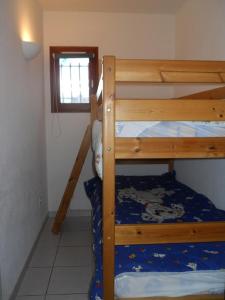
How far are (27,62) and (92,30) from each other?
3.77ft

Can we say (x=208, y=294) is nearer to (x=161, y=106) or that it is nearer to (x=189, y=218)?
(x=189, y=218)

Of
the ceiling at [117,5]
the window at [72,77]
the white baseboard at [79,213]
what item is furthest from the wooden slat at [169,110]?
the white baseboard at [79,213]

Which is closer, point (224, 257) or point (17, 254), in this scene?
point (224, 257)

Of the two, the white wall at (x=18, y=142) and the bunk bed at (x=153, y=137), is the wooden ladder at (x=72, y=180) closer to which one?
the white wall at (x=18, y=142)

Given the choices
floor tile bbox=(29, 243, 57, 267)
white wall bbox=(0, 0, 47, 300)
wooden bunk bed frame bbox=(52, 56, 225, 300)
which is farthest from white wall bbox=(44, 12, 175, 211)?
wooden bunk bed frame bbox=(52, 56, 225, 300)

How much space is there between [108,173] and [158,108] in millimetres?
367

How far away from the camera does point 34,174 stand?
2.85 meters

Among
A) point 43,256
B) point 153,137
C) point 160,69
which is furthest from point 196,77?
point 43,256

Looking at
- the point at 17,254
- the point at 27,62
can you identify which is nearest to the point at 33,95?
the point at 27,62

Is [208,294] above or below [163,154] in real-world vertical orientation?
below

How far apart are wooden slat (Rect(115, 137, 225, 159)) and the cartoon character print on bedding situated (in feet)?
2.92

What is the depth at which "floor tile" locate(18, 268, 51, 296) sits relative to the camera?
83.7 inches

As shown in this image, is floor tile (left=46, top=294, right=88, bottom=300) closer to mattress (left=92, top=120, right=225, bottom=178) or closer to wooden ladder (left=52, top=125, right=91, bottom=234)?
wooden ladder (left=52, top=125, right=91, bottom=234)

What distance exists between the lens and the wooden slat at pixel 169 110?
51.5 inches
